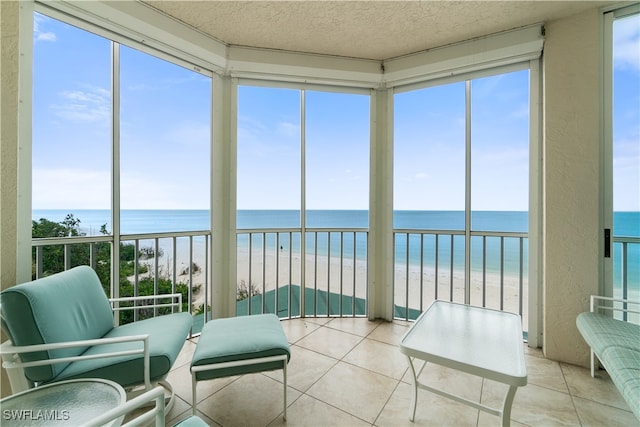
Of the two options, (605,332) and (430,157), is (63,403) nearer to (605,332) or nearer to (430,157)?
(605,332)

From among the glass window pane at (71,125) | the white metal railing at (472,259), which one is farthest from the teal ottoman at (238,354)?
the white metal railing at (472,259)

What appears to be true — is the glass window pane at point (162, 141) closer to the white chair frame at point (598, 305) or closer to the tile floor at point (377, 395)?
the tile floor at point (377, 395)

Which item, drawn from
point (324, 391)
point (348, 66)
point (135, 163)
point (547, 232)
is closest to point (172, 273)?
point (135, 163)

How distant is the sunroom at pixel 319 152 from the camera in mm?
1834

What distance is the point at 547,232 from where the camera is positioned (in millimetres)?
2082

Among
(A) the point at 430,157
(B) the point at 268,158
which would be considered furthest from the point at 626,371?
(B) the point at 268,158

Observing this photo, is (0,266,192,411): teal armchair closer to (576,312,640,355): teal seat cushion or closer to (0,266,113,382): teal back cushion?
(0,266,113,382): teal back cushion

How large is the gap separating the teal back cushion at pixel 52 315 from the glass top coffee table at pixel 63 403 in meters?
0.24

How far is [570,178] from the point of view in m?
2.01

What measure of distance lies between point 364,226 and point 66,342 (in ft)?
8.15

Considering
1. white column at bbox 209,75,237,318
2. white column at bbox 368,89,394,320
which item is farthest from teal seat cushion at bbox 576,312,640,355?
white column at bbox 209,75,237,318

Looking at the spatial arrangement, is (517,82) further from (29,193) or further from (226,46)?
(29,193)

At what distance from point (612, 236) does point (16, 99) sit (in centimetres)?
423

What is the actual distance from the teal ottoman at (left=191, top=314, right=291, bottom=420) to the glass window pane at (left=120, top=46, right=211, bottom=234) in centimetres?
126
